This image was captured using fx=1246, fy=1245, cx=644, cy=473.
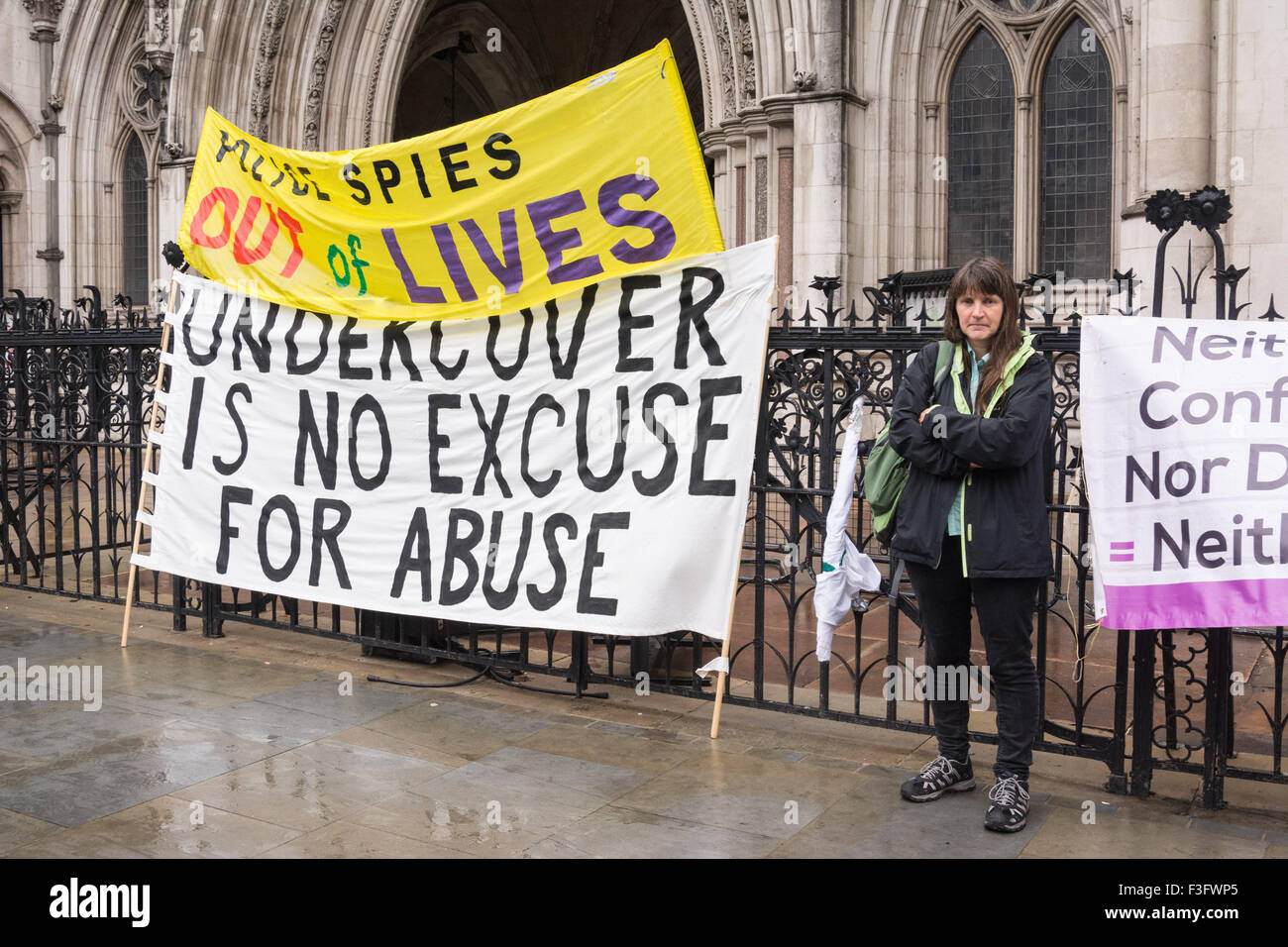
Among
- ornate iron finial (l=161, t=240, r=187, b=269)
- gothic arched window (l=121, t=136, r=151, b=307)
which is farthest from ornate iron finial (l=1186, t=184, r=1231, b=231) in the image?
gothic arched window (l=121, t=136, r=151, b=307)

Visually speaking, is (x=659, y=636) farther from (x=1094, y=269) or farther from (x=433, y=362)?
(x=1094, y=269)

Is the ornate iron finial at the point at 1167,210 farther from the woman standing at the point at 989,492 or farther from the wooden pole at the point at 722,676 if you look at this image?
the wooden pole at the point at 722,676

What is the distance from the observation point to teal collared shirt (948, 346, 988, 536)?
4.61m

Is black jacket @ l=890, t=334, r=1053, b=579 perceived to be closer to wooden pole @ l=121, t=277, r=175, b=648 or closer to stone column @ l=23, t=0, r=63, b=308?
wooden pole @ l=121, t=277, r=175, b=648

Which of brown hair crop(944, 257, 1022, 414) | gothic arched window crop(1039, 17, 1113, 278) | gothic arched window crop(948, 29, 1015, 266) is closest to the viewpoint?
brown hair crop(944, 257, 1022, 414)

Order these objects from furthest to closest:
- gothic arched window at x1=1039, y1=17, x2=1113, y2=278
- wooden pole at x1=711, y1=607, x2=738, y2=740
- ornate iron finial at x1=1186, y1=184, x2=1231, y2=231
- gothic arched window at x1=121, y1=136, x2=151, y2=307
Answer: gothic arched window at x1=121, y1=136, x2=151, y2=307 < gothic arched window at x1=1039, y1=17, x2=1113, y2=278 < wooden pole at x1=711, y1=607, x2=738, y2=740 < ornate iron finial at x1=1186, y1=184, x2=1231, y2=231

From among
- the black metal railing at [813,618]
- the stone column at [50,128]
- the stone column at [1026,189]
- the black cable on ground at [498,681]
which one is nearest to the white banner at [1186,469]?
the black metal railing at [813,618]

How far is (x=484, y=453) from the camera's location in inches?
243

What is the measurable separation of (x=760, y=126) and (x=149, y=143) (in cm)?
1319

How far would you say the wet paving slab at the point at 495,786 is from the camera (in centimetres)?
438

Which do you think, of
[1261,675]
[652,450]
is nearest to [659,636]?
[652,450]

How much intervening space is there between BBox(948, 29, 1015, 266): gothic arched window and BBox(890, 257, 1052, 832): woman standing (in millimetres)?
9251

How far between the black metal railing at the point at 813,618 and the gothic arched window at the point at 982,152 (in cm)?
419

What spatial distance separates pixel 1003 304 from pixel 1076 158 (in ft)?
30.4
